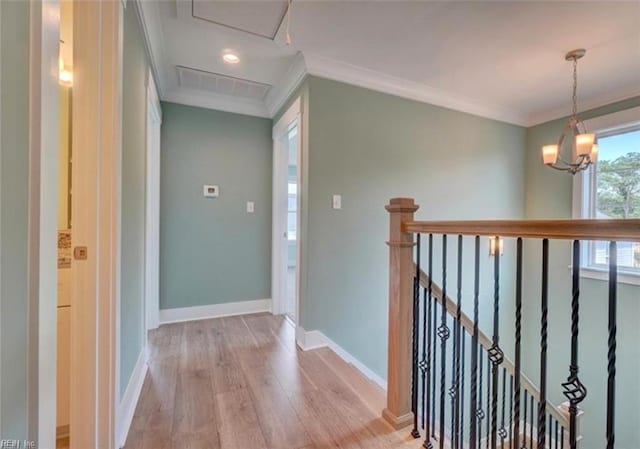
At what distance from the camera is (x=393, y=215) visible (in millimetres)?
1543

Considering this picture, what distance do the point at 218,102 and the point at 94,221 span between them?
242 centimetres

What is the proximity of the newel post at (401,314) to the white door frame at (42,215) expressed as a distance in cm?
128

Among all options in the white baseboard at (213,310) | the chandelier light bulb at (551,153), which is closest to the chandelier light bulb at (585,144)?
the chandelier light bulb at (551,153)

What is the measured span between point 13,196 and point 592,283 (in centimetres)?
463

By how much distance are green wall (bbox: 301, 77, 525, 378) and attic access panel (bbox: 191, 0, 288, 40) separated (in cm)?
59

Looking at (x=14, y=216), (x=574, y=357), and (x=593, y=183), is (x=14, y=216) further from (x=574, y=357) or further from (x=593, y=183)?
(x=593, y=183)

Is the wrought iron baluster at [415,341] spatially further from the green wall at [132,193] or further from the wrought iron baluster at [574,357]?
the green wall at [132,193]

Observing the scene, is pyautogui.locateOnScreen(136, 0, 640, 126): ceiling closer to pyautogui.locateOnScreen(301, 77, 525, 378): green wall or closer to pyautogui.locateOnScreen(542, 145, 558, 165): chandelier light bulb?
pyautogui.locateOnScreen(301, 77, 525, 378): green wall

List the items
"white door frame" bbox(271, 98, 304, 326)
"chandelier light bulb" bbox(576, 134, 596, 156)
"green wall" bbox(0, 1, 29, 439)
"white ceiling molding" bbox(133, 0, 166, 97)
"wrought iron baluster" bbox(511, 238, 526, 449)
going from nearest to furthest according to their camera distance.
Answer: "green wall" bbox(0, 1, 29, 439) → "wrought iron baluster" bbox(511, 238, 526, 449) → "white ceiling molding" bbox(133, 0, 166, 97) → "chandelier light bulb" bbox(576, 134, 596, 156) → "white door frame" bbox(271, 98, 304, 326)

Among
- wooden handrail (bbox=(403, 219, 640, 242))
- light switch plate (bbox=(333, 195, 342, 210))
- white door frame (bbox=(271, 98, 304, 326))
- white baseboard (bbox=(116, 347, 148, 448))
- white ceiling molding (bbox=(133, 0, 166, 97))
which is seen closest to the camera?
wooden handrail (bbox=(403, 219, 640, 242))

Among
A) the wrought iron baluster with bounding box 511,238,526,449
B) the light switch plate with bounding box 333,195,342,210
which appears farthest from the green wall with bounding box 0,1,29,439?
the light switch plate with bounding box 333,195,342,210

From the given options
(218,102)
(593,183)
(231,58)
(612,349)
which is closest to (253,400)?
(612,349)

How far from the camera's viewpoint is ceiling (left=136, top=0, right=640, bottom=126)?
1.99 metres

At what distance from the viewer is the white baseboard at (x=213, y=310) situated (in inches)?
122
